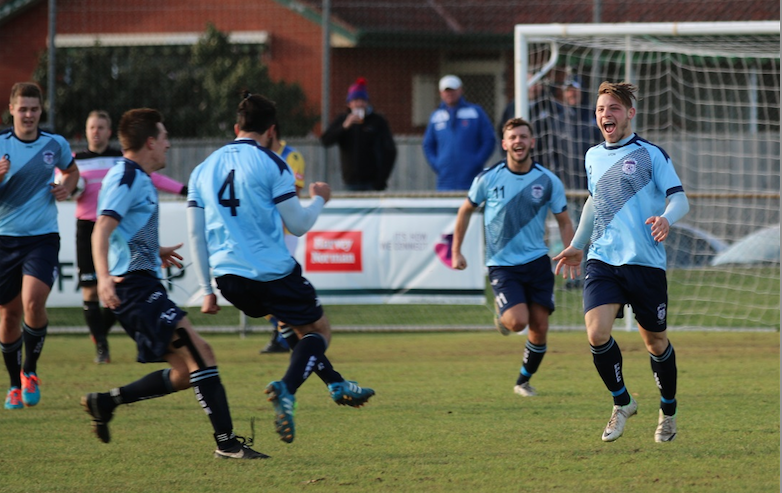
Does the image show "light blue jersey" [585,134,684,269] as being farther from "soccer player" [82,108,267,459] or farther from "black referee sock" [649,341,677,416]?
"soccer player" [82,108,267,459]

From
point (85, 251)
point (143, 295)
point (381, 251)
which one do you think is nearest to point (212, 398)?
point (143, 295)

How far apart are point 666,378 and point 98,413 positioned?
318 centimetres

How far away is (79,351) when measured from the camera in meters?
11.0

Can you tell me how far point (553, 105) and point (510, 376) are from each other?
526 centimetres

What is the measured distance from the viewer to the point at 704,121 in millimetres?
16359

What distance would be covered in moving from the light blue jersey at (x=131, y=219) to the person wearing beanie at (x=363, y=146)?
8.08 meters

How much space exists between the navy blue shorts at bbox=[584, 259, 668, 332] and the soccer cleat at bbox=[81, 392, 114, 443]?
8.92 feet

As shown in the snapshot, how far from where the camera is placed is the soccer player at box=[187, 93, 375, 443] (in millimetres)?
6109

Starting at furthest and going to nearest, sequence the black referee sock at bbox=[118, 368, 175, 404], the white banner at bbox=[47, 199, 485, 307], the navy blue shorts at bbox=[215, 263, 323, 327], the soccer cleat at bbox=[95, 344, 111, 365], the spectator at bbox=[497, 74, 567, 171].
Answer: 1. the spectator at bbox=[497, 74, 567, 171]
2. the white banner at bbox=[47, 199, 485, 307]
3. the soccer cleat at bbox=[95, 344, 111, 365]
4. the navy blue shorts at bbox=[215, 263, 323, 327]
5. the black referee sock at bbox=[118, 368, 175, 404]

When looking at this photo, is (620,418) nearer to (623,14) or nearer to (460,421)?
(460,421)

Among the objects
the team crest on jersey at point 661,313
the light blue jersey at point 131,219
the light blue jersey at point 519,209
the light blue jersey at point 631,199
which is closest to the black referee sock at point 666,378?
the team crest on jersey at point 661,313

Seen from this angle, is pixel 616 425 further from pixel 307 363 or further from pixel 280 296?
pixel 280 296

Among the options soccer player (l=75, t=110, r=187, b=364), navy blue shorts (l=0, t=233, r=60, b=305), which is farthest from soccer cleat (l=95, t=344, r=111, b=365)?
navy blue shorts (l=0, t=233, r=60, b=305)

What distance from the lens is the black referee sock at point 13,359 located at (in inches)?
311
